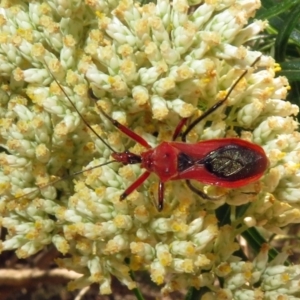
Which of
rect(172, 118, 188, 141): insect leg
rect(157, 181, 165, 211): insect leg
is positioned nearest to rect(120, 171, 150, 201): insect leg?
rect(157, 181, 165, 211): insect leg

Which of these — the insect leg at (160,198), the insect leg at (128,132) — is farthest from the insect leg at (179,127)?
the insect leg at (160,198)

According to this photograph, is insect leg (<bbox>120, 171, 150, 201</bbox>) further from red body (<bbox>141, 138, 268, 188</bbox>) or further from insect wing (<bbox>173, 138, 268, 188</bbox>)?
insect wing (<bbox>173, 138, 268, 188</bbox>)

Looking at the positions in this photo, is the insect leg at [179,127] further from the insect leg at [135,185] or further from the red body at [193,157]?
the insect leg at [135,185]

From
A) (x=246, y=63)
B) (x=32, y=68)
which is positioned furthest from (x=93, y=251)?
(x=246, y=63)

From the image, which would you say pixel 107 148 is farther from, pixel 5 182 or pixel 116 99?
pixel 5 182

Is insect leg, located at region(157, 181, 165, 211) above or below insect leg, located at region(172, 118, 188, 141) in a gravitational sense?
below

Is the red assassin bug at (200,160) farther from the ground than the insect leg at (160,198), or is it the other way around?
Answer: the red assassin bug at (200,160)
